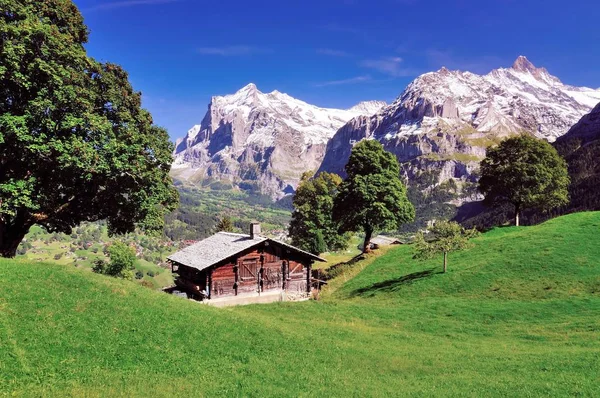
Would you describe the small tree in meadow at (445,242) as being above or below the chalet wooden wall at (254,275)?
above

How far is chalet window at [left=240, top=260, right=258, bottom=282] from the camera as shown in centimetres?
4538

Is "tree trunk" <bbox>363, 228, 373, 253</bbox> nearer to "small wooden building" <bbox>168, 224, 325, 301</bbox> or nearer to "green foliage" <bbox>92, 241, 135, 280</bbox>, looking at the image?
"small wooden building" <bbox>168, 224, 325, 301</bbox>

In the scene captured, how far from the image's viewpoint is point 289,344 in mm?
21781

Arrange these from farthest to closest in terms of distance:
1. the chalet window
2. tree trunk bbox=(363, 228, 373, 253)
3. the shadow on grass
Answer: tree trunk bbox=(363, 228, 373, 253)
the chalet window
the shadow on grass

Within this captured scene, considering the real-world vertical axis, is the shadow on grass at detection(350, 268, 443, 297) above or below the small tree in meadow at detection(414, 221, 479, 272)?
below

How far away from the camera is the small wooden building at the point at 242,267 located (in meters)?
44.1

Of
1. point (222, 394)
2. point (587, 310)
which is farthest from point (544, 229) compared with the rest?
point (222, 394)

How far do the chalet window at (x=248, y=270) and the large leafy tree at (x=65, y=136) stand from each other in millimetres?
13672

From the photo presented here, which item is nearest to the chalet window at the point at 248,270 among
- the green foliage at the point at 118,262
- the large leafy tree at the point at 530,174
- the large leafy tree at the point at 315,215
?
the large leafy tree at the point at 315,215

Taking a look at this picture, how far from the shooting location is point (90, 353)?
1672 centimetres

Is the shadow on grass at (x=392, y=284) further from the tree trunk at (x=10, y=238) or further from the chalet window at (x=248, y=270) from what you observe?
the tree trunk at (x=10, y=238)

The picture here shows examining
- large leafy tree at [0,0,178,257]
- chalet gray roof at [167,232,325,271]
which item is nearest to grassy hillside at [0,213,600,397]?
large leafy tree at [0,0,178,257]

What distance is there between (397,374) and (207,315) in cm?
1120

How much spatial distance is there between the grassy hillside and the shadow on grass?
6915mm
